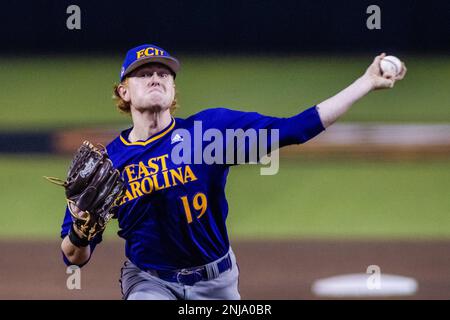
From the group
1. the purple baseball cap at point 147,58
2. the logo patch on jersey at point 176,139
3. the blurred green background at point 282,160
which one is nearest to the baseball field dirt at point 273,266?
the blurred green background at point 282,160

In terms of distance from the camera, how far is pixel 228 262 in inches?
174

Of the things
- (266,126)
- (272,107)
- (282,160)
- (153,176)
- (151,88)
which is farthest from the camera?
(272,107)

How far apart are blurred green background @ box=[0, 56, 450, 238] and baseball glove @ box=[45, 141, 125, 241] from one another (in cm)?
452

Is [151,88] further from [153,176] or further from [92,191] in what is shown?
[92,191]

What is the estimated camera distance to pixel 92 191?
14.1ft

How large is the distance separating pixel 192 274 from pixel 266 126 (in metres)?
0.85

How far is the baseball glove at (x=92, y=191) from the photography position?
4.25 m

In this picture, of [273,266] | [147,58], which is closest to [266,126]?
[147,58]

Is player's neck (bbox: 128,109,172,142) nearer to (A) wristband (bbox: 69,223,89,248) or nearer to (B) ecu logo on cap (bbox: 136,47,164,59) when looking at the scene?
(B) ecu logo on cap (bbox: 136,47,164,59)

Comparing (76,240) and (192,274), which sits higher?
(76,240)

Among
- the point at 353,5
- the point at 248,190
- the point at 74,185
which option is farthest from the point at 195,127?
the point at 353,5

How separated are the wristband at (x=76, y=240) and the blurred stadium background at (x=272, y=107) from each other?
3.78 meters

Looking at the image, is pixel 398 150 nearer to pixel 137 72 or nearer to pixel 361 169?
pixel 361 169

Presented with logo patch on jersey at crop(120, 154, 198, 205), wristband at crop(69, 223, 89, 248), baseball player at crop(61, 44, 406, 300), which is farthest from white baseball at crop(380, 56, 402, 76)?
wristband at crop(69, 223, 89, 248)
